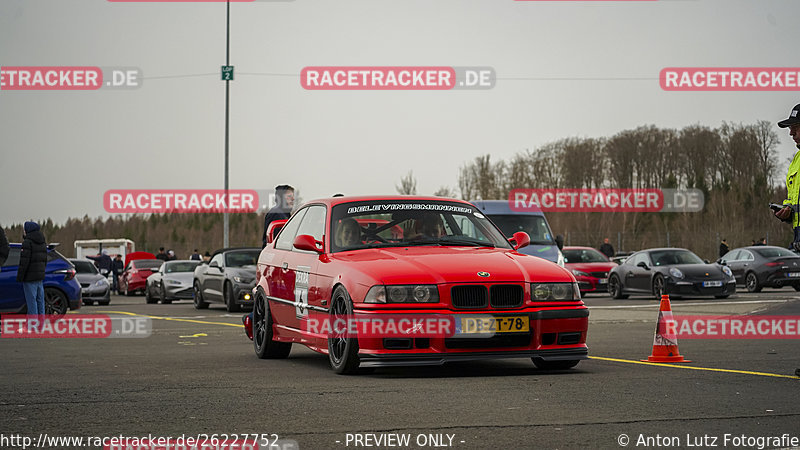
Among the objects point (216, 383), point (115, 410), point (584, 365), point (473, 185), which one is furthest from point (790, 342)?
point (473, 185)

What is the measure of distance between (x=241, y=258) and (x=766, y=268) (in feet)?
51.3

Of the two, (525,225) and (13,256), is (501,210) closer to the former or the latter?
(525,225)

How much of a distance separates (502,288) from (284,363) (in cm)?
291

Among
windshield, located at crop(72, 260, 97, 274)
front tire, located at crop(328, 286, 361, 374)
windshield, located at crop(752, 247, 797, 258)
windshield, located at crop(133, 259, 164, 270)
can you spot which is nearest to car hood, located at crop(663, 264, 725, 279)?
windshield, located at crop(752, 247, 797, 258)

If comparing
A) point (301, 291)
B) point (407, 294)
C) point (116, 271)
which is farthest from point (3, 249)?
point (116, 271)

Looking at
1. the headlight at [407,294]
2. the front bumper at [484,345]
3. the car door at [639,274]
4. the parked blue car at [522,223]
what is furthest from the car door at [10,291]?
the car door at [639,274]

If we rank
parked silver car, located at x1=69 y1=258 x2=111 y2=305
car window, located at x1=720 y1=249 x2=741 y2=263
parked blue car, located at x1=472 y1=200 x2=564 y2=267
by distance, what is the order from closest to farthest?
1. parked blue car, located at x1=472 y1=200 x2=564 y2=267
2. parked silver car, located at x1=69 y1=258 x2=111 y2=305
3. car window, located at x1=720 y1=249 x2=741 y2=263

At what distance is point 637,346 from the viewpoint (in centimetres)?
1304

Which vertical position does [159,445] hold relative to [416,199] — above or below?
below

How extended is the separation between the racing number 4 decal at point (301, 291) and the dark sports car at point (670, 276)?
1831 centimetres

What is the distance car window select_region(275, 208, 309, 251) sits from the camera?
12.0 meters

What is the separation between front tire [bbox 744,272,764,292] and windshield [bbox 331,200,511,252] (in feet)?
77.2

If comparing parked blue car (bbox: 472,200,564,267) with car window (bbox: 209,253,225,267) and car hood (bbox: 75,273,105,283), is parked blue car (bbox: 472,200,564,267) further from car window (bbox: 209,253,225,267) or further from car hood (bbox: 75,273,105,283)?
car hood (bbox: 75,273,105,283)

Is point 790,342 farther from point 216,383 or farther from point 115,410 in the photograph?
point 115,410
